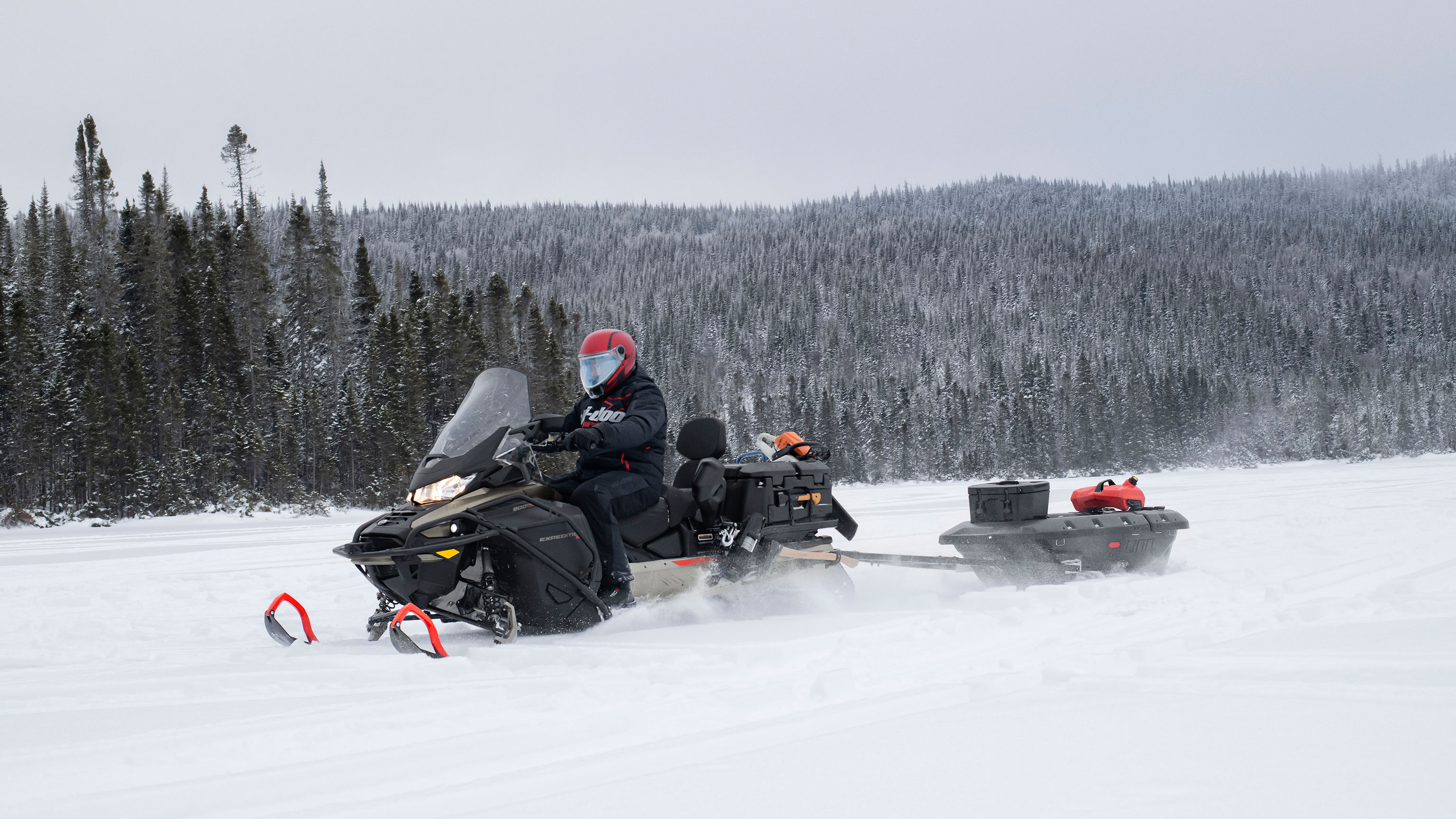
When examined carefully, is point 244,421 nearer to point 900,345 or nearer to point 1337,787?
point 1337,787

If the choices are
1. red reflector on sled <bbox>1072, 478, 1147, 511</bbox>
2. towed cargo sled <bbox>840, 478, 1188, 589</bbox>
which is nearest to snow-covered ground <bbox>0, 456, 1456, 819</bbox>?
towed cargo sled <bbox>840, 478, 1188, 589</bbox>

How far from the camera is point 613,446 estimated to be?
218 inches

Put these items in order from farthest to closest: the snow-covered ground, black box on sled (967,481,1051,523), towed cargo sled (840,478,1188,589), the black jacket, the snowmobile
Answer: black box on sled (967,481,1051,523), towed cargo sled (840,478,1188,589), the black jacket, the snowmobile, the snow-covered ground

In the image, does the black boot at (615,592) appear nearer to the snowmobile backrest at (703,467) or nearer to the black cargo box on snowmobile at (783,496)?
the snowmobile backrest at (703,467)

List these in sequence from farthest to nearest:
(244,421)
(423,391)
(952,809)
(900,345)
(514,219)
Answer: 1. (514,219)
2. (900,345)
3. (423,391)
4. (244,421)
5. (952,809)

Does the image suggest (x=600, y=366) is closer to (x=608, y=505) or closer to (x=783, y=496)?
(x=608, y=505)

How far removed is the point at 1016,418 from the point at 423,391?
44.5 m

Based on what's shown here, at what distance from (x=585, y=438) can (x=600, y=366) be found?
70cm

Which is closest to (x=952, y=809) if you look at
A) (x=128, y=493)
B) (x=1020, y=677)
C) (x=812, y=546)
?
(x=1020, y=677)

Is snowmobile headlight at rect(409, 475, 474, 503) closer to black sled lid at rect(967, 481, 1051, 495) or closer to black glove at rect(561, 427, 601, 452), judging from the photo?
black glove at rect(561, 427, 601, 452)

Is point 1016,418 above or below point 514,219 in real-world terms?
below

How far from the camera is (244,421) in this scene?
37.0m

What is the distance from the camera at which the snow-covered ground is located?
2.48 metres

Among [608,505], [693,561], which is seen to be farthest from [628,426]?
[693,561]
